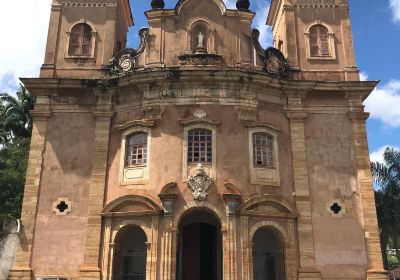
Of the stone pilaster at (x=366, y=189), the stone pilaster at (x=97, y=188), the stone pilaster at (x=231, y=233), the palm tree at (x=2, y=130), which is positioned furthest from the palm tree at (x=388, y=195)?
the palm tree at (x=2, y=130)

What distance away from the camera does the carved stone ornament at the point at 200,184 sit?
16672 millimetres

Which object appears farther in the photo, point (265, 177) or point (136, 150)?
point (136, 150)

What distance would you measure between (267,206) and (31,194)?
8823 millimetres

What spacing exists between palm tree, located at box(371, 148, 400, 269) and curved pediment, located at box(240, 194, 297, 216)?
10.8 meters

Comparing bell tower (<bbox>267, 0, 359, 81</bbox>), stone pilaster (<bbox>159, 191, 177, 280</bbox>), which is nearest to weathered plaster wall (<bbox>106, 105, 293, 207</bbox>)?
stone pilaster (<bbox>159, 191, 177, 280</bbox>)

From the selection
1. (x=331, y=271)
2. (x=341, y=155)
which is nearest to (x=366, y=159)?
(x=341, y=155)

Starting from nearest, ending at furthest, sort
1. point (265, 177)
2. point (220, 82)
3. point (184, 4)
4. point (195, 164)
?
point (195, 164) < point (265, 177) < point (220, 82) < point (184, 4)

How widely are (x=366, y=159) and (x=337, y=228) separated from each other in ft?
9.76

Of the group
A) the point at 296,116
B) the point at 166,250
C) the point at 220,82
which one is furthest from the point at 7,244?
the point at 296,116

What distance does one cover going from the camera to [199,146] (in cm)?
1761

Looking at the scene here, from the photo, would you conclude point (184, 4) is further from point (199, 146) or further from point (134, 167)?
point (134, 167)

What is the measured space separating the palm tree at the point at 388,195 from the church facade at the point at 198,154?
8846mm

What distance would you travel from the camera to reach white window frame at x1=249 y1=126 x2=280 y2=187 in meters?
17.3

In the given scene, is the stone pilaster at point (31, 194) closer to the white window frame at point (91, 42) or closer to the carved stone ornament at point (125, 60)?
the white window frame at point (91, 42)
